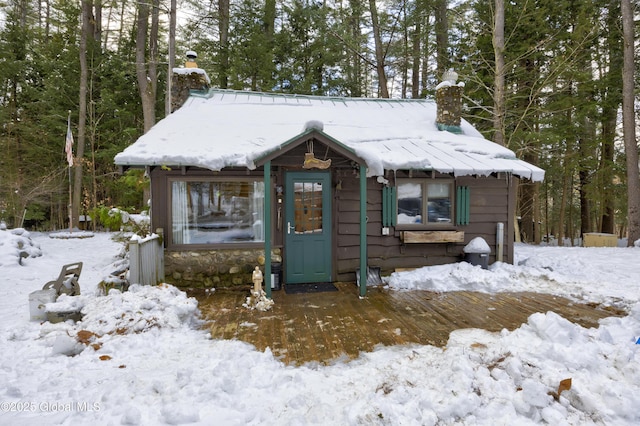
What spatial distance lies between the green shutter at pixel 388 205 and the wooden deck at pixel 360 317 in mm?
1334

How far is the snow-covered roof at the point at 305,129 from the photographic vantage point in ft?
17.0

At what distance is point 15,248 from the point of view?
7234 millimetres

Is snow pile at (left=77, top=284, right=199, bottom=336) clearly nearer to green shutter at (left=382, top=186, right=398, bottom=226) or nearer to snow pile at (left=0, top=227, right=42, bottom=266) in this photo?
green shutter at (left=382, top=186, right=398, bottom=226)

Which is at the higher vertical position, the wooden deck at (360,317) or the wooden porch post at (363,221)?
the wooden porch post at (363,221)

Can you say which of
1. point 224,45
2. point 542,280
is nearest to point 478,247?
point 542,280

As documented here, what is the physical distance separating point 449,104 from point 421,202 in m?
2.82

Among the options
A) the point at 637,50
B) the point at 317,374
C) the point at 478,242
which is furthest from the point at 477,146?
the point at 637,50

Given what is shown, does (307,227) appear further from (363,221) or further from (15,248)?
(15,248)

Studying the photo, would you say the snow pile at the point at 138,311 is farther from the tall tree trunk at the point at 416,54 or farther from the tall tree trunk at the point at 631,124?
the tall tree trunk at the point at 416,54

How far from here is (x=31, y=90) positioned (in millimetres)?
13336

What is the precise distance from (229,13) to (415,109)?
10.2m

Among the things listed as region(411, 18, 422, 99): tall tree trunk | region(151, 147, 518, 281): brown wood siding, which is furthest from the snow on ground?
region(411, 18, 422, 99): tall tree trunk

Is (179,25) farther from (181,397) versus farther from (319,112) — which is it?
(181,397)

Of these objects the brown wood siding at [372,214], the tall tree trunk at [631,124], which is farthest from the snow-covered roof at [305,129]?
the tall tree trunk at [631,124]
